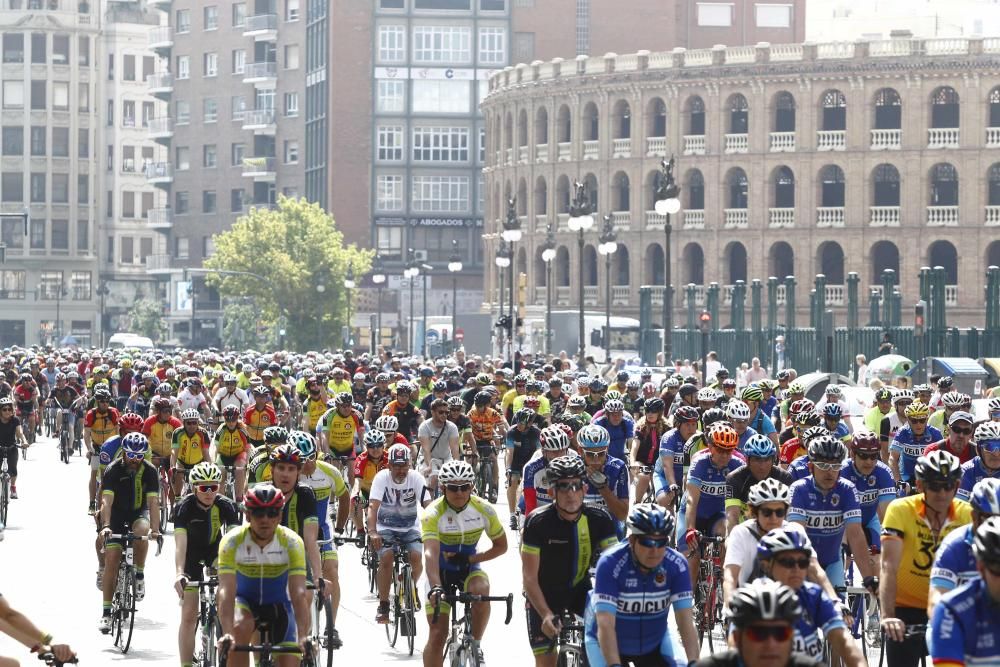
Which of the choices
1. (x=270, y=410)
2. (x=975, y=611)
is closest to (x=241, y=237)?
(x=270, y=410)

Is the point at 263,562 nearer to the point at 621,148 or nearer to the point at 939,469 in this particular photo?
the point at 939,469

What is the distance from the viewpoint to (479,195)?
11800cm

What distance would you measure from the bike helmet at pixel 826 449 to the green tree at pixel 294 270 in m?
87.3

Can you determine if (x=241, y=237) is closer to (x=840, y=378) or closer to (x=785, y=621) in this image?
(x=840, y=378)

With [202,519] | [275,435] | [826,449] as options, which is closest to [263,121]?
[275,435]

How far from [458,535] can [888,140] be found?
252 feet

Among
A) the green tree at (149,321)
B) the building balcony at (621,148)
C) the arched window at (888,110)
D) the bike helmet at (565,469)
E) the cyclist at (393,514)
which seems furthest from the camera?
the green tree at (149,321)

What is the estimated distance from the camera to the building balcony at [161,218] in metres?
129

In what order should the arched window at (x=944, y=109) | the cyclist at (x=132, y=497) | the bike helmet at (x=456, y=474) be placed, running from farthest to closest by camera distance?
the arched window at (x=944, y=109) < the cyclist at (x=132, y=497) < the bike helmet at (x=456, y=474)

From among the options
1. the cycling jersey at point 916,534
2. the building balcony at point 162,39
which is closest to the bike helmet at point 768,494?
the cycling jersey at point 916,534

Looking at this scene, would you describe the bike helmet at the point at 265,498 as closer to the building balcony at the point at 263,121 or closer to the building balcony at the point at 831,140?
the building balcony at the point at 831,140

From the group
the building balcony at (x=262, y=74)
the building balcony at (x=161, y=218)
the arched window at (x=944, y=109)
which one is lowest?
the building balcony at (x=161, y=218)

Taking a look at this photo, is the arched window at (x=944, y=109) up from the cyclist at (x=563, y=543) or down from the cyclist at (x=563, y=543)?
up

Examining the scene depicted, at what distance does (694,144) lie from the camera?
9206 cm
